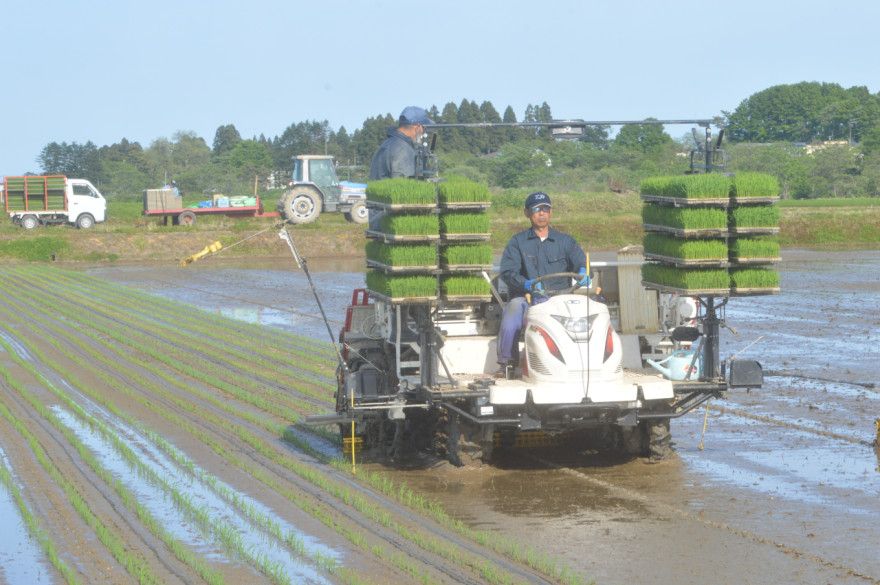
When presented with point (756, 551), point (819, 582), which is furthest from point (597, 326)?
point (819, 582)

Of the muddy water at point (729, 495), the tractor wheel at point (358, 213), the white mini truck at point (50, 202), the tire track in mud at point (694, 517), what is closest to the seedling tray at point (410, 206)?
the muddy water at point (729, 495)

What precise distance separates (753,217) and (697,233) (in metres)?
0.46

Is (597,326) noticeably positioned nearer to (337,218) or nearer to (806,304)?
(806,304)

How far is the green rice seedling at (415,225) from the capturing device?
10.6 metres

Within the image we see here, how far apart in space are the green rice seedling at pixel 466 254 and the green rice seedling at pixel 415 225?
7.5 inches

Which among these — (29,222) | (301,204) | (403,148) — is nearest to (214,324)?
(403,148)

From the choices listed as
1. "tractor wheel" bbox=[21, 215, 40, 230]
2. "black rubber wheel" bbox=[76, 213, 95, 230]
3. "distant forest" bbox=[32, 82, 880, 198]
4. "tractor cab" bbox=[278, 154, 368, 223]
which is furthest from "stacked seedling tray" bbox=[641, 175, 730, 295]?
"black rubber wheel" bbox=[76, 213, 95, 230]

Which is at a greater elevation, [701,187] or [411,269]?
[701,187]

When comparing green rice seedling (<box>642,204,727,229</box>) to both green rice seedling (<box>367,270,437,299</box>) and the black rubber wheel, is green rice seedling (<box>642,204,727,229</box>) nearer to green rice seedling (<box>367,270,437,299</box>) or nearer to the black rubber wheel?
green rice seedling (<box>367,270,437,299</box>)

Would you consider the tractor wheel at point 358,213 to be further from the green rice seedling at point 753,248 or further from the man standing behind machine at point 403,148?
the green rice seedling at point 753,248

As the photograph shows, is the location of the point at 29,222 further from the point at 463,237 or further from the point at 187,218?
the point at 463,237

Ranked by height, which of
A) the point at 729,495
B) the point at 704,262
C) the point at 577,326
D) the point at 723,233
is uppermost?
the point at 723,233

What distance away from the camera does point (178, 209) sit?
5150 centimetres

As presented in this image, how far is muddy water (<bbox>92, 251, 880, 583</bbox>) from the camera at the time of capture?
27.5 ft
